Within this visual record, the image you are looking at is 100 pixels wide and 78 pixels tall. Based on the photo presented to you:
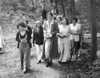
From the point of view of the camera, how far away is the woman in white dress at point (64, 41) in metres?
8.84

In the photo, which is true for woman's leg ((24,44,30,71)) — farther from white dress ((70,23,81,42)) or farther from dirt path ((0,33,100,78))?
white dress ((70,23,81,42))

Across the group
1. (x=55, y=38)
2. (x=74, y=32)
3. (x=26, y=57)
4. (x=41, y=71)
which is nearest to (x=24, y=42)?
(x=26, y=57)

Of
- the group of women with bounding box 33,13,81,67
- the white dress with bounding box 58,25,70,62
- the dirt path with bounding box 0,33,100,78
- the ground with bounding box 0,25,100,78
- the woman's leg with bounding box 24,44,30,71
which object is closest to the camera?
the ground with bounding box 0,25,100,78

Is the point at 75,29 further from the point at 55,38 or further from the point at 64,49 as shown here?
the point at 55,38

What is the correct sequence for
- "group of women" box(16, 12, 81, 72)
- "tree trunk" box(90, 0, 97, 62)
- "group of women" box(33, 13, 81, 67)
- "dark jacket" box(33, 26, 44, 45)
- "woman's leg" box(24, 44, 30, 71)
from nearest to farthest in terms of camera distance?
1. "tree trunk" box(90, 0, 97, 62)
2. "woman's leg" box(24, 44, 30, 71)
3. "group of women" box(16, 12, 81, 72)
4. "group of women" box(33, 13, 81, 67)
5. "dark jacket" box(33, 26, 44, 45)

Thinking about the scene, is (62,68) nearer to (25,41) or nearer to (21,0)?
(25,41)

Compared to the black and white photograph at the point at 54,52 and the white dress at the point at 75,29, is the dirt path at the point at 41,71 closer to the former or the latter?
the black and white photograph at the point at 54,52

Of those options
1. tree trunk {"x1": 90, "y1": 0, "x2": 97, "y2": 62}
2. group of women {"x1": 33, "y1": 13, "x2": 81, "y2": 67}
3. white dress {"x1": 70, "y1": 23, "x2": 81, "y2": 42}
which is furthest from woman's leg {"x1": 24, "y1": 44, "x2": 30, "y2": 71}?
tree trunk {"x1": 90, "y1": 0, "x2": 97, "y2": 62}

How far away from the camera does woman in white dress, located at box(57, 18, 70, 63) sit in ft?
29.0

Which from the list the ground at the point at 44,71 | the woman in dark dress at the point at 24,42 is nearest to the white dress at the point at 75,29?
the ground at the point at 44,71

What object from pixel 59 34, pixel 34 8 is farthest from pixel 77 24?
pixel 34 8

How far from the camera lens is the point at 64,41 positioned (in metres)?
9.00

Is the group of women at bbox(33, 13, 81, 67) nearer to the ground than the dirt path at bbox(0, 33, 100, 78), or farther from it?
farther from it

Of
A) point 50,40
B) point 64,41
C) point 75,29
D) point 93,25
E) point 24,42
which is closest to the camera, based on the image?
point 93,25
